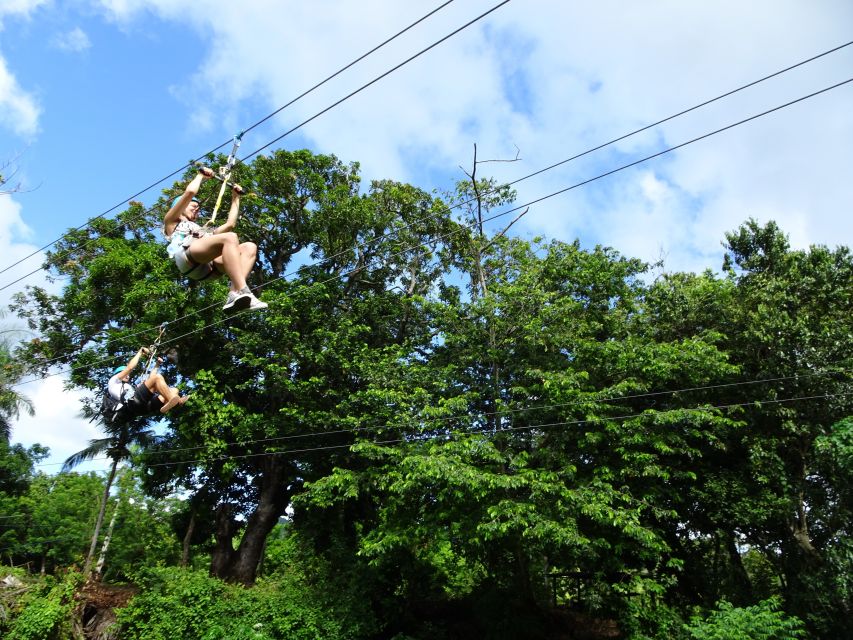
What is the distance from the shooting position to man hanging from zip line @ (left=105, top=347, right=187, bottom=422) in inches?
247

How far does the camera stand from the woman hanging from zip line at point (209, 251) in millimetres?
5086

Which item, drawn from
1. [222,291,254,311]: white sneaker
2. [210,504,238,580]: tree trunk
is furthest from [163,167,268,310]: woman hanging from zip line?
[210,504,238,580]: tree trunk

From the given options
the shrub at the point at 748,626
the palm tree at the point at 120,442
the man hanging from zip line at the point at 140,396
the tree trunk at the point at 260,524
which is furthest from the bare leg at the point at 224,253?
the palm tree at the point at 120,442

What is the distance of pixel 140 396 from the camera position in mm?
6273

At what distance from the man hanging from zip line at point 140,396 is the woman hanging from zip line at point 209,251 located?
159 cm

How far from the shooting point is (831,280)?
1247 centimetres

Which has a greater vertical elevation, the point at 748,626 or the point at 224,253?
the point at 224,253

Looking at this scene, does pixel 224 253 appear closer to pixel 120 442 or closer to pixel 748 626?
pixel 748 626

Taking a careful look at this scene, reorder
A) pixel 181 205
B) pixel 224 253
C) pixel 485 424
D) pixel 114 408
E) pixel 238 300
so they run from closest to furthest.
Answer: pixel 238 300
pixel 224 253
pixel 181 205
pixel 114 408
pixel 485 424

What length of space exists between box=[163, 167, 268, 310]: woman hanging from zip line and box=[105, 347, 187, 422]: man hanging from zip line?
1.59 meters

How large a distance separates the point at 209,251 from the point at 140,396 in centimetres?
210

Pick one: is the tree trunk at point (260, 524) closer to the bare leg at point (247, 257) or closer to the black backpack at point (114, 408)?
the black backpack at point (114, 408)

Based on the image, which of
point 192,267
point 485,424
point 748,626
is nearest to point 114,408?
point 192,267

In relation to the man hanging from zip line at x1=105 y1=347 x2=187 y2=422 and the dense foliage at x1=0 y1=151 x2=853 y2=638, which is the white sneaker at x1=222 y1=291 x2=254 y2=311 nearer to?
the man hanging from zip line at x1=105 y1=347 x2=187 y2=422
